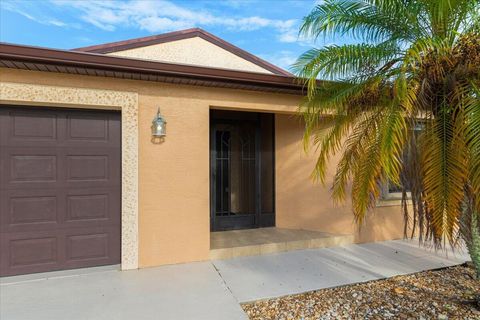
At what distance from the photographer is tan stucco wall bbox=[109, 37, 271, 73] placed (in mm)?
9609

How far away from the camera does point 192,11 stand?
1184 centimetres

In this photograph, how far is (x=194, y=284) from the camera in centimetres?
454

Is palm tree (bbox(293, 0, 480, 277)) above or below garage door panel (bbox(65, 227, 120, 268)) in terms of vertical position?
above

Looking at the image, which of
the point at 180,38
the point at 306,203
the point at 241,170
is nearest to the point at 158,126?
the point at 241,170

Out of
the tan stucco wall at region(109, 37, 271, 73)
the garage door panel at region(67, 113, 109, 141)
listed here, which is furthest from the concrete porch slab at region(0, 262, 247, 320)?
the tan stucco wall at region(109, 37, 271, 73)

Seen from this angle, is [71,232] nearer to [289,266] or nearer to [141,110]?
[141,110]

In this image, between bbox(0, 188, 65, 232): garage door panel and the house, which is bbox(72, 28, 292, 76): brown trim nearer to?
the house

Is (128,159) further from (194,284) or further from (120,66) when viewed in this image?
(194,284)

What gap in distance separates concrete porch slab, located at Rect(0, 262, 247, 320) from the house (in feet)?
1.25

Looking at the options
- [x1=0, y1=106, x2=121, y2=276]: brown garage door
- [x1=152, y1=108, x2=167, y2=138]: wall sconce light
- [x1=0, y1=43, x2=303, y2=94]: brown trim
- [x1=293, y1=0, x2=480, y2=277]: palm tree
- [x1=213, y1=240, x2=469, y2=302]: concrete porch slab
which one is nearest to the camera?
[x1=293, y1=0, x2=480, y2=277]: palm tree

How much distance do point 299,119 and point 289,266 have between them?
369cm

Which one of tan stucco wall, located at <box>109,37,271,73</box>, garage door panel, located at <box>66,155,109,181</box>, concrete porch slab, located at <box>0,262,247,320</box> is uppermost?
tan stucco wall, located at <box>109,37,271,73</box>

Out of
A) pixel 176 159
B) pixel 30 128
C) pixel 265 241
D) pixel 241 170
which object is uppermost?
pixel 30 128

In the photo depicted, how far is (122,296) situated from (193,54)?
833 cm
